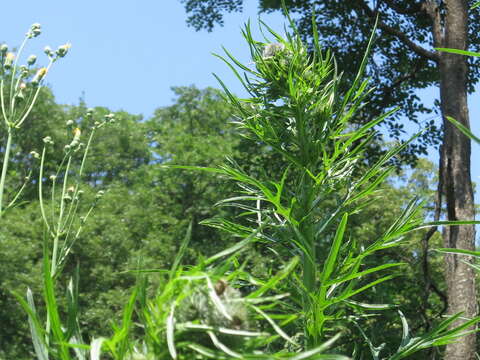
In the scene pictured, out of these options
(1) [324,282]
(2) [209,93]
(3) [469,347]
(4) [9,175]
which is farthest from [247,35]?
Result: (2) [209,93]

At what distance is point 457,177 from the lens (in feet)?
20.8

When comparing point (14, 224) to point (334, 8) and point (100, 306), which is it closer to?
point (100, 306)

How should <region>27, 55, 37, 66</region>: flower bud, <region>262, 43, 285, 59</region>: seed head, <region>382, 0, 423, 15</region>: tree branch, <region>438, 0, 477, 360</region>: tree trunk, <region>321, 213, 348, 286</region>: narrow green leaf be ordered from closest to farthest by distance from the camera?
<region>321, 213, 348, 286</region>: narrow green leaf < <region>262, 43, 285, 59</region>: seed head < <region>27, 55, 37, 66</region>: flower bud < <region>438, 0, 477, 360</region>: tree trunk < <region>382, 0, 423, 15</region>: tree branch

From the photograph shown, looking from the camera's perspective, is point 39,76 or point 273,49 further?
point 39,76

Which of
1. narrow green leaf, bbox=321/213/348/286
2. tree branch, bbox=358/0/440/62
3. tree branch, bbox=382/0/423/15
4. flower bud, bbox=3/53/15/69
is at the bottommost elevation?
narrow green leaf, bbox=321/213/348/286

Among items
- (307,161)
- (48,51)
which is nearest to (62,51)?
(48,51)

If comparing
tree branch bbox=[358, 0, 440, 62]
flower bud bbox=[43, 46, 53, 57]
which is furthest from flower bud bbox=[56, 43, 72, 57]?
tree branch bbox=[358, 0, 440, 62]

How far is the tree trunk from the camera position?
568 centimetres

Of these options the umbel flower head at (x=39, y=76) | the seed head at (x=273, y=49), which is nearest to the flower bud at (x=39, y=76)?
the umbel flower head at (x=39, y=76)

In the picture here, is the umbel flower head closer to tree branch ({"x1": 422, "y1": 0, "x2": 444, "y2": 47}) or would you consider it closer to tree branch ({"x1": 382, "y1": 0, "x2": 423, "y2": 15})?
tree branch ({"x1": 422, "y1": 0, "x2": 444, "y2": 47})

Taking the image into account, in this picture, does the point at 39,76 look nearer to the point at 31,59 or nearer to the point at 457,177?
the point at 31,59

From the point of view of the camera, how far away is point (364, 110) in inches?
320

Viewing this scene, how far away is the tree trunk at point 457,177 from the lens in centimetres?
568

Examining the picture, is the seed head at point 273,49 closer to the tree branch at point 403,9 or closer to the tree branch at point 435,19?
the tree branch at point 435,19
